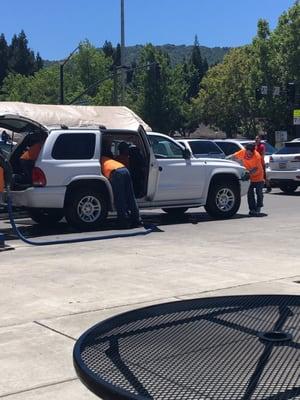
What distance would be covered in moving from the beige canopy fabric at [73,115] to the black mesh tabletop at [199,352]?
16457 millimetres

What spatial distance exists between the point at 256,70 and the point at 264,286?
49.5 m

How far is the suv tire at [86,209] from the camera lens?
12180 millimetres

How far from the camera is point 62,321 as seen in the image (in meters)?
6.14

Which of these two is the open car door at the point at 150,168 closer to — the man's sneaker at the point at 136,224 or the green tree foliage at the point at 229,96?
the man's sneaker at the point at 136,224

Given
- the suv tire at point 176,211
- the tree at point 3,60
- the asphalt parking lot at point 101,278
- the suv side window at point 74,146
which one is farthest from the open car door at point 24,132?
the tree at point 3,60

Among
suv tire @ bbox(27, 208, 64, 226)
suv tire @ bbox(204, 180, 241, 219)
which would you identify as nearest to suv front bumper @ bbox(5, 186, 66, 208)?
suv tire @ bbox(27, 208, 64, 226)

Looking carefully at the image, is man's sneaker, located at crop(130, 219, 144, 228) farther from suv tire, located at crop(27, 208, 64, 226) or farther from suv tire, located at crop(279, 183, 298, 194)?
suv tire, located at crop(279, 183, 298, 194)

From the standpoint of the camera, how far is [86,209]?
12.3m

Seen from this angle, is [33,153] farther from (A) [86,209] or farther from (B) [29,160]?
(A) [86,209]

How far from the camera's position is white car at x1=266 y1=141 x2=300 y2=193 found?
822 inches

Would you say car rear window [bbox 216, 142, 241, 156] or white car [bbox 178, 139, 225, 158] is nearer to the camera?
white car [bbox 178, 139, 225, 158]

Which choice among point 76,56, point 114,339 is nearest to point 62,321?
point 114,339

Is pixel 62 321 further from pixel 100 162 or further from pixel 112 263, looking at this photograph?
pixel 100 162

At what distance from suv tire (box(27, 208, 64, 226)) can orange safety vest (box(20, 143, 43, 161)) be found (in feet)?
3.39
